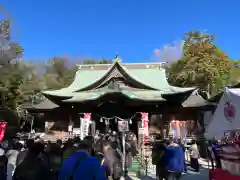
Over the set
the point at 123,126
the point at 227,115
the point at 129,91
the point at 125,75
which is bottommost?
the point at 123,126

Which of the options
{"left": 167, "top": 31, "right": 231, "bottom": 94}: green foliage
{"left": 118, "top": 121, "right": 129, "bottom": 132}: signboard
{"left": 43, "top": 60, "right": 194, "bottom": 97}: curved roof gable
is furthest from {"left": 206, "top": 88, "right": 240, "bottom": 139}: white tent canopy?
{"left": 167, "top": 31, "right": 231, "bottom": 94}: green foliage

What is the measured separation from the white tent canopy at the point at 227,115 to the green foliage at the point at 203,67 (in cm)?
2674

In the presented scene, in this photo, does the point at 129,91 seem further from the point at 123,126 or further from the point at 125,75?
the point at 123,126

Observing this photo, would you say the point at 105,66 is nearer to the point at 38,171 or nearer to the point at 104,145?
the point at 104,145

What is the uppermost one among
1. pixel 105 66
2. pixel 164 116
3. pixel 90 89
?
pixel 105 66

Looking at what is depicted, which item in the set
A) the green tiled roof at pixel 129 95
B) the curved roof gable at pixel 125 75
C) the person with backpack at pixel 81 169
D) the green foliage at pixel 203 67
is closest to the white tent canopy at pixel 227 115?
the person with backpack at pixel 81 169

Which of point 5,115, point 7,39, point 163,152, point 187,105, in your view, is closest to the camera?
point 163,152

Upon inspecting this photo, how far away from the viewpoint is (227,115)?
5.39 m

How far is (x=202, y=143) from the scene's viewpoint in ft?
56.7

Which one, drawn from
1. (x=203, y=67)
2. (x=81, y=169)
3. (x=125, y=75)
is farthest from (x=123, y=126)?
(x=203, y=67)

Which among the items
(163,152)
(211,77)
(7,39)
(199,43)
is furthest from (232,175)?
(199,43)

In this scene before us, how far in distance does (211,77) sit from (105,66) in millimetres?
14383

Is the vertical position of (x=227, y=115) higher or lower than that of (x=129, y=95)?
lower

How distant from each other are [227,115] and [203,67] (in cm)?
2744
